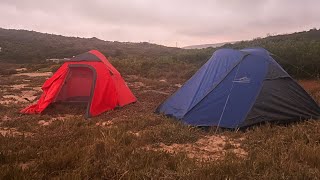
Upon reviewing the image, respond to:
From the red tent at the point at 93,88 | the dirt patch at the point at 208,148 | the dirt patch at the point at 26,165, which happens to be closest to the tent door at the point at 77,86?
the red tent at the point at 93,88

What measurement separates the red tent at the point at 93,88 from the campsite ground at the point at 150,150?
2.41 feet

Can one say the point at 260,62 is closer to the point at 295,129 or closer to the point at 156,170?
the point at 295,129

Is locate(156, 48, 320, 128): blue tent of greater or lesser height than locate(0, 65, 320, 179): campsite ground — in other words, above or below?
above

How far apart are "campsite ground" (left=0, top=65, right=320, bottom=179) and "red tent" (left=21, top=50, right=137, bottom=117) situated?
Answer: 74 cm

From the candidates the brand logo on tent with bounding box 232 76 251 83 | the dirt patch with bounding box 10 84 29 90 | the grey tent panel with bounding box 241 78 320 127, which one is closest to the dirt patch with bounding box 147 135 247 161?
the grey tent panel with bounding box 241 78 320 127

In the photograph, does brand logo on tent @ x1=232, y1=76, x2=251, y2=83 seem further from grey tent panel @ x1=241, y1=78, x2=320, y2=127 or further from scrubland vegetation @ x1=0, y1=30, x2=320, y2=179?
scrubland vegetation @ x1=0, y1=30, x2=320, y2=179

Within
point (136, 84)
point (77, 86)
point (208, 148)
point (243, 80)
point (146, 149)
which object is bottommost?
point (136, 84)

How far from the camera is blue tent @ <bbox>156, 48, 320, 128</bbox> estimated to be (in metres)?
7.95

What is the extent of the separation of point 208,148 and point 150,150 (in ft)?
4.27

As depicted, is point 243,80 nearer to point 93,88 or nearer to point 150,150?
point 150,150

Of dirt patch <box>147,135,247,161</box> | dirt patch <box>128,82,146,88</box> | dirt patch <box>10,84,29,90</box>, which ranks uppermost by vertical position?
dirt patch <box>147,135,247,161</box>

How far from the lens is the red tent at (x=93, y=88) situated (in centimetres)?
1004

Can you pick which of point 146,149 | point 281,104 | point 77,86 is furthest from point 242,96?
point 77,86

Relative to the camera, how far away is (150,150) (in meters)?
5.91
